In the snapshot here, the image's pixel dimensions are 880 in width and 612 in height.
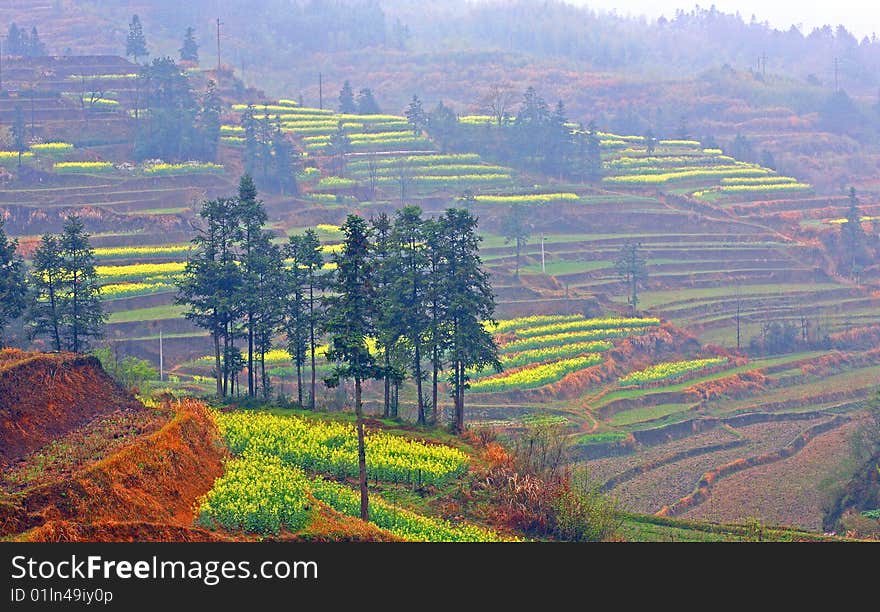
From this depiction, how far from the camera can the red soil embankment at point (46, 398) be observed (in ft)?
113

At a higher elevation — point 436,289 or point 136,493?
point 436,289

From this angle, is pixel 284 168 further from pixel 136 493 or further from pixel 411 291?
pixel 136 493

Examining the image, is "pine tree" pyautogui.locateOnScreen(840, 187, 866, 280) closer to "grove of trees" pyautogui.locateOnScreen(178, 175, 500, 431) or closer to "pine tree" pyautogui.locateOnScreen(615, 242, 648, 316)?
"pine tree" pyautogui.locateOnScreen(615, 242, 648, 316)

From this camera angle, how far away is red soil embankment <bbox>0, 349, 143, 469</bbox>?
113ft

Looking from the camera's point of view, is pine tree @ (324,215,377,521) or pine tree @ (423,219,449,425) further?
pine tree @ (423,219,449,425)

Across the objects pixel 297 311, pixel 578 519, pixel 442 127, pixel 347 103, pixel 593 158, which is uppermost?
pixel 347 103

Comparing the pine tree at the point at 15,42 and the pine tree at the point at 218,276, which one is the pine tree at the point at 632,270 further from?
the pine tree at the point at 15,42

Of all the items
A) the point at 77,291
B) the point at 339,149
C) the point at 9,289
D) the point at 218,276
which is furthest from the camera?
the point at 339,149

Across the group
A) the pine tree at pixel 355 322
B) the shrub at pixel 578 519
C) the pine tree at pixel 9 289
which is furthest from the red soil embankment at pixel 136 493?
the pine tree at pixel 9 289

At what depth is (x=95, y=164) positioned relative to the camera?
96312 millimetres

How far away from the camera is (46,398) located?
3712 cm

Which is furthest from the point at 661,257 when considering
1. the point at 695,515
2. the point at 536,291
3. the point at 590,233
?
the point at 695,515

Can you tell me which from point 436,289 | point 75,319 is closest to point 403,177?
point 436,289

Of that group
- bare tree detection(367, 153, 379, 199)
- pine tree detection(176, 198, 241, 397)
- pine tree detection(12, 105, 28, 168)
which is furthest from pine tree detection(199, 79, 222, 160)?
pine tree detection(176, 198, 241, 397)
